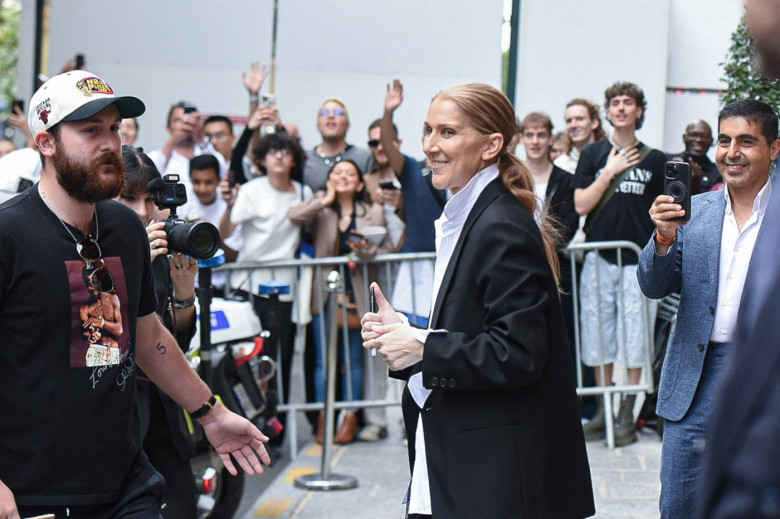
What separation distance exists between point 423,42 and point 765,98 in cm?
567

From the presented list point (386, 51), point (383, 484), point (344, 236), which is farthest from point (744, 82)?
point (386, 51)

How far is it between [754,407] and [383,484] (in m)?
5.45

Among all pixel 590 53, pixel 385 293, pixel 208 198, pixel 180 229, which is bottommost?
pixel 385 293

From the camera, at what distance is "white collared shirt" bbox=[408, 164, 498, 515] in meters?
3.44

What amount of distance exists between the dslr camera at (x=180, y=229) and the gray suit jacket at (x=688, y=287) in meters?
1.66

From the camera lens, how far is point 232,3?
11.6 meters

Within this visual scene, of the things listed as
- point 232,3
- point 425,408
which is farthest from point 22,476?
point 232,3

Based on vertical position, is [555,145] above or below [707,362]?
above

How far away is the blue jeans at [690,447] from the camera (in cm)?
393

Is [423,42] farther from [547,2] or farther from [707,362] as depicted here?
[707,362]

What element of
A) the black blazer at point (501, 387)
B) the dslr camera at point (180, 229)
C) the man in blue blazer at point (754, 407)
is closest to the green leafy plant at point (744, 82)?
the black blazer at point (501, 387)

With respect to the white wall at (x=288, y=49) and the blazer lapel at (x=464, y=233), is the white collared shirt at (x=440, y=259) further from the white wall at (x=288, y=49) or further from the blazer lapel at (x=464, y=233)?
the white wall at (x=288, y=49)

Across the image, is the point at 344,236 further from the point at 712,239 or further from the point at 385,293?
the point at 712,239

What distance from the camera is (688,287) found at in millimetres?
4102
